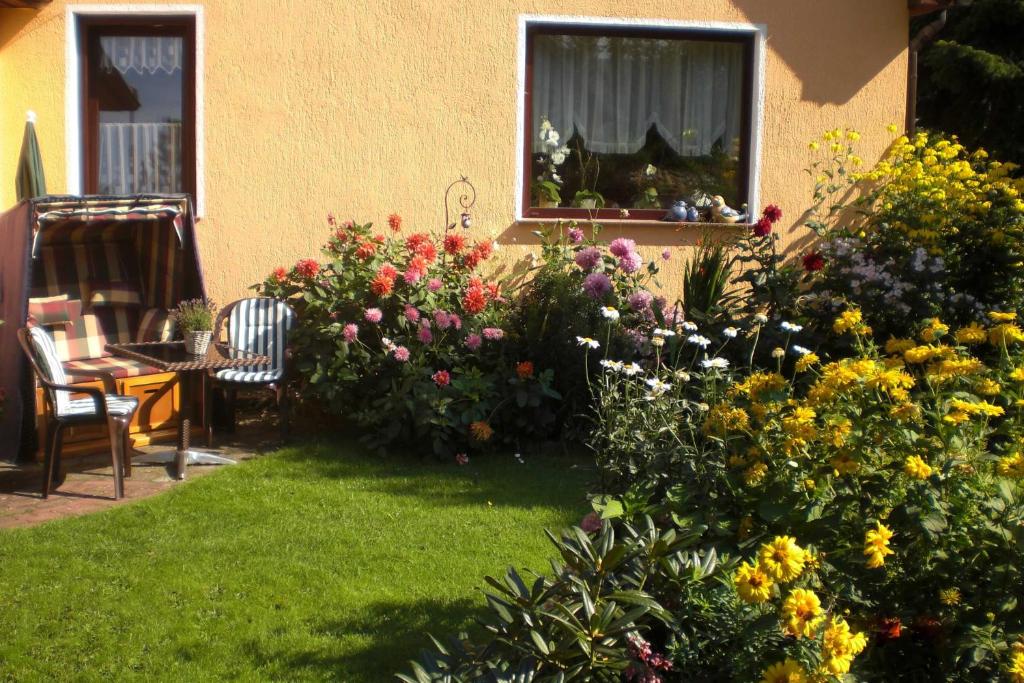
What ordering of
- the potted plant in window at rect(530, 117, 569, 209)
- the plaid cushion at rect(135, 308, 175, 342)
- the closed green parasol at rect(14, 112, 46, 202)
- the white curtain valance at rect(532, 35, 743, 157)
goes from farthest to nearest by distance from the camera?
the white curtain valance at rect(532, 35, 743, 157) < the potted plant in window at rect(530, 117, 569, 209) < the plaid cushion at rect(135, 308, 175, 342) < the closed green parasol at rect(14, 112, 46, 202)

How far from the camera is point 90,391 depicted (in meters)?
6.17

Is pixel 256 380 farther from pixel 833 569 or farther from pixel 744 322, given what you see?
pixel 833 569

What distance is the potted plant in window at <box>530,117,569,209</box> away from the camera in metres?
8.70

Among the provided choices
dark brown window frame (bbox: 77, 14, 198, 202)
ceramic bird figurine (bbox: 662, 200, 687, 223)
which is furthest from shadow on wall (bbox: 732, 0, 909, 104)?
dark brown window frame (bbox: 77, 14, 198, 202)

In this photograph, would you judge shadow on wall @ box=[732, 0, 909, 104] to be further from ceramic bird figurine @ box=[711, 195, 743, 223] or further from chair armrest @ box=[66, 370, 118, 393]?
chair armrest @ box=[66, 370, 118, 393]

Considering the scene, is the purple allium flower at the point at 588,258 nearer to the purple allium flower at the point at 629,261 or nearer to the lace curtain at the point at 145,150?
the purple allium flower at the point at 629,261

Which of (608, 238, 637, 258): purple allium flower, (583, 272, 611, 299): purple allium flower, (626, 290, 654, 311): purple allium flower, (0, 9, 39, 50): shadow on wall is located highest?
(0, 9, 39, 50): shadow on wall

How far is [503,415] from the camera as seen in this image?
720 centimetres

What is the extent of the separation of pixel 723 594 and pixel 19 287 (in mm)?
5458

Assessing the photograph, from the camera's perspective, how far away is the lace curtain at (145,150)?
849 cm

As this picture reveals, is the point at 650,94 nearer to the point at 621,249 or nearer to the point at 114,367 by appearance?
the point at 621,249

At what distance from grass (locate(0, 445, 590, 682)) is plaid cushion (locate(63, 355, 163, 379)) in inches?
48.8

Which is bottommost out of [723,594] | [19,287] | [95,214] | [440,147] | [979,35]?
[723,594]

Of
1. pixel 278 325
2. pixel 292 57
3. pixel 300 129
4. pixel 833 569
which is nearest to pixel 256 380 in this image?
pixel 278 325
